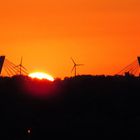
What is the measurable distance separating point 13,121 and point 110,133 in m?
17.6

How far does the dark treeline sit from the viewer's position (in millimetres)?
103062

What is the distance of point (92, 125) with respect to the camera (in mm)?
105938

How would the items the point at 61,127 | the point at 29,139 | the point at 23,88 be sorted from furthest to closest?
the point at 23,88 < the point at 61,127 < the point at 29,139

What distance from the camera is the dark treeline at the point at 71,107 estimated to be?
338 ft

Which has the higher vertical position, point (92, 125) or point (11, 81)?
point (11, 81)

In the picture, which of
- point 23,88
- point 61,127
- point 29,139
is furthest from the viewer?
point 23,88

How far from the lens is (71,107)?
374 feet

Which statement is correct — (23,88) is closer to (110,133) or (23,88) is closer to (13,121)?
(13,121)

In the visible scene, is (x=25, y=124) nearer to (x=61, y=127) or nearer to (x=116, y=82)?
(x=61, y=127)

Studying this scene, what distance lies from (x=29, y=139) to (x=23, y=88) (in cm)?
2008

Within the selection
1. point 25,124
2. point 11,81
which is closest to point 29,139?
point 25,124

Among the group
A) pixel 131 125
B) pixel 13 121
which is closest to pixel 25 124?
pixel 13 121

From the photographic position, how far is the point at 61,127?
104 metres

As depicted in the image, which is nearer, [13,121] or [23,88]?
[13,121]
